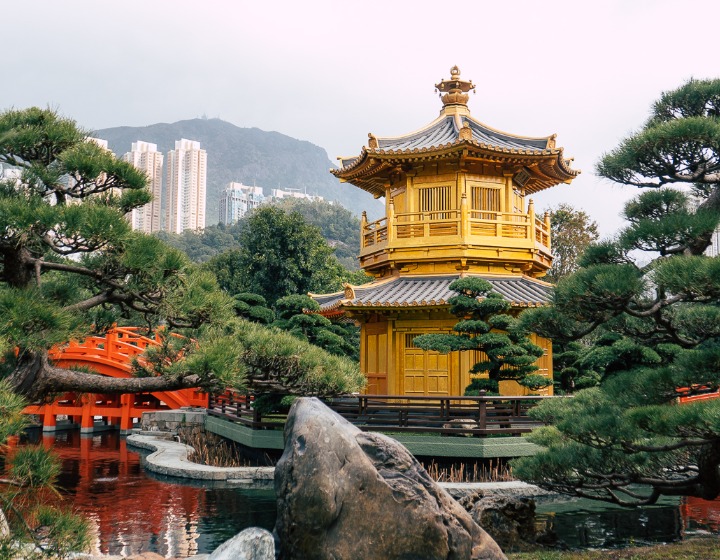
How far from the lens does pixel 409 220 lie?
53.4 feet

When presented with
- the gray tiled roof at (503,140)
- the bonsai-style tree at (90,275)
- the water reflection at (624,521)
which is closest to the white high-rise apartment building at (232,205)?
the gray tiled roof at (503,140)

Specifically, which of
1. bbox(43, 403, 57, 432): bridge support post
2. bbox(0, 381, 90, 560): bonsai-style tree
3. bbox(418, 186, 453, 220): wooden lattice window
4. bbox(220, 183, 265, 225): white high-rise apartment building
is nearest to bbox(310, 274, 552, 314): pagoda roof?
bbox(418, 186, 453, 220): wooden lattice window

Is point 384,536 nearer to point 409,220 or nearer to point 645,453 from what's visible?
point 645,453

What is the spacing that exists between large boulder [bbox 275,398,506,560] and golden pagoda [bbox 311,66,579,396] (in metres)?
8.58

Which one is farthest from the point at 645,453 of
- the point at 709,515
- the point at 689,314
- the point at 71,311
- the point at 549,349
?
the point at 549,349

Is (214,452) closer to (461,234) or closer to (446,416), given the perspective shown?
(446,416)

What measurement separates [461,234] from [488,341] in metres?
3.60

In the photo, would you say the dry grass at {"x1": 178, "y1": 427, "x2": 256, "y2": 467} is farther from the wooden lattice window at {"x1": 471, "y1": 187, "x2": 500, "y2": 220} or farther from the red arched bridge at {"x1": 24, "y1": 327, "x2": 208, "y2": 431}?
the wooden lattice window at {"x1": 471, "y1": 187, "x2": 500, "y2": 220}

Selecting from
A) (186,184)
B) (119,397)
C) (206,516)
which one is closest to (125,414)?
(119,397)

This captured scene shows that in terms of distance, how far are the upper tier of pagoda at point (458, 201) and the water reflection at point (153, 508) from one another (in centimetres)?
Answer: 671

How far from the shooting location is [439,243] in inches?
615

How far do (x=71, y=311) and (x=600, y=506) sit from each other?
8919mm

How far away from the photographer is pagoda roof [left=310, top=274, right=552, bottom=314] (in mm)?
14125

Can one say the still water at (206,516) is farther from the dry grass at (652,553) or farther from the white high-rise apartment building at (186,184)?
the white high-rise apartment building at (186,184)
